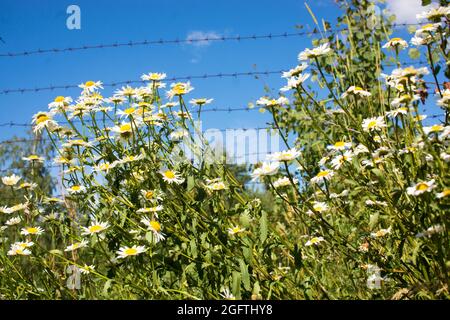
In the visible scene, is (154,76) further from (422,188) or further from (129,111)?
(422,188)

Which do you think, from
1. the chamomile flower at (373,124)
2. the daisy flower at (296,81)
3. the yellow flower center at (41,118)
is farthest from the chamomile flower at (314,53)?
the yellow flower center at (41,118)

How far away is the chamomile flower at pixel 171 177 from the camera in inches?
87.7

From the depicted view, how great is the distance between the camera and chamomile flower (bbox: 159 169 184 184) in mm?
2227

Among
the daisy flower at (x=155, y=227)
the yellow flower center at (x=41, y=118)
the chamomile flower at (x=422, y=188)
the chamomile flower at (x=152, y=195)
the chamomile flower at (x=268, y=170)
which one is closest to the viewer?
the chamomile flower at (x=422, y=188)

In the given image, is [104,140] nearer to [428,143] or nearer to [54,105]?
[54,105]

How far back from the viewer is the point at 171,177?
224 cm

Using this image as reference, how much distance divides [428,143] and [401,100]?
18 cm

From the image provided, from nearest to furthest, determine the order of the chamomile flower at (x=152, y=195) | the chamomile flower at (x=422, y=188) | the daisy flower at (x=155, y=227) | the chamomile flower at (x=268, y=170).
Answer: the chamomile flower at (x=422, y=188)
the chamomile flower at (x=268, y=170)
the daisy flower at (x=155, y=227)
the chamomile flower at (x=152, y=195)

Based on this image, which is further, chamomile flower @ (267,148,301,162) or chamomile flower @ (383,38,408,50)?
chamomile flower @ (383,38,408,50)

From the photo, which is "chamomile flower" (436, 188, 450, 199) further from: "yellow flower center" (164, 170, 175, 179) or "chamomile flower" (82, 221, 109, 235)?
"chamomile flower" (82, 221, 109, 235)

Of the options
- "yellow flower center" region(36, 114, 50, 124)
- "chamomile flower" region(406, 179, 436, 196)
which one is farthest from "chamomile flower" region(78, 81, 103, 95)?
"chamomile flower" region(406, 179, 436, 196)

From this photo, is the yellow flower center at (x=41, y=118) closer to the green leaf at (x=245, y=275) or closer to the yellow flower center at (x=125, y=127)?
the yellow flower center at (x=125, y=127)

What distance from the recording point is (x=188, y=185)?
219 cm

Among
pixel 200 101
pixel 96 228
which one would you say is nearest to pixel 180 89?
pixel 200 101
